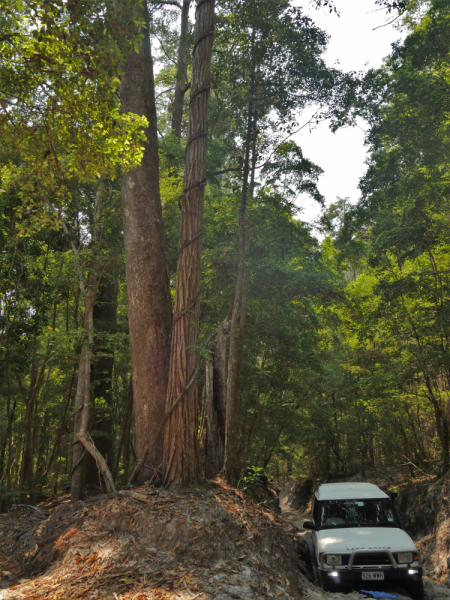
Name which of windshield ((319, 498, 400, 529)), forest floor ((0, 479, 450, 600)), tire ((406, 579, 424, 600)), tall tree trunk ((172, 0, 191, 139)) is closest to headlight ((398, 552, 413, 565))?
tire ((406, 579, 424, 600))

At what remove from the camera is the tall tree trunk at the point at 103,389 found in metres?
10.1

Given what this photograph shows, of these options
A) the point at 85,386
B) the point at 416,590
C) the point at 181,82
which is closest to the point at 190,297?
the point at 85,386

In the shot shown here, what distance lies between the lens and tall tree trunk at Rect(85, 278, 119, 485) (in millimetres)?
10062

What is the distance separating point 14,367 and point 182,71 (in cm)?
1245

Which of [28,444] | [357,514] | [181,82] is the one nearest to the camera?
[357,514]

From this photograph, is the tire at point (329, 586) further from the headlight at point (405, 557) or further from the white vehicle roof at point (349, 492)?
the white vehicle roof at point (349, 492)

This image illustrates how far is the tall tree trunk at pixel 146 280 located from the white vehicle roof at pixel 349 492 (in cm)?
297

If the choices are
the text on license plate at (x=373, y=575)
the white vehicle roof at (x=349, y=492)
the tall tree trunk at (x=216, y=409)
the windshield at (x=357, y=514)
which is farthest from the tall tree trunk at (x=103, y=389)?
the text on license plate at (x=373, y=575)

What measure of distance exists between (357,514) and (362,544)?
0.97 metres

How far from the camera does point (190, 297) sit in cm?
676

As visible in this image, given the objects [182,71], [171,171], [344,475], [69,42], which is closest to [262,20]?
[171,171]

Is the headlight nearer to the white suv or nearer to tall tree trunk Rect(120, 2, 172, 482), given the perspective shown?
the white suv

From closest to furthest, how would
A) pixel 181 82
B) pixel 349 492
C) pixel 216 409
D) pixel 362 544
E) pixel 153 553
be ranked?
pixel 153 553
pixel 362 544
pixel 349 492
pixel 216 409
pixel 181 82

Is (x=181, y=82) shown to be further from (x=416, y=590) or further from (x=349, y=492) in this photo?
(x=416, y=590)
